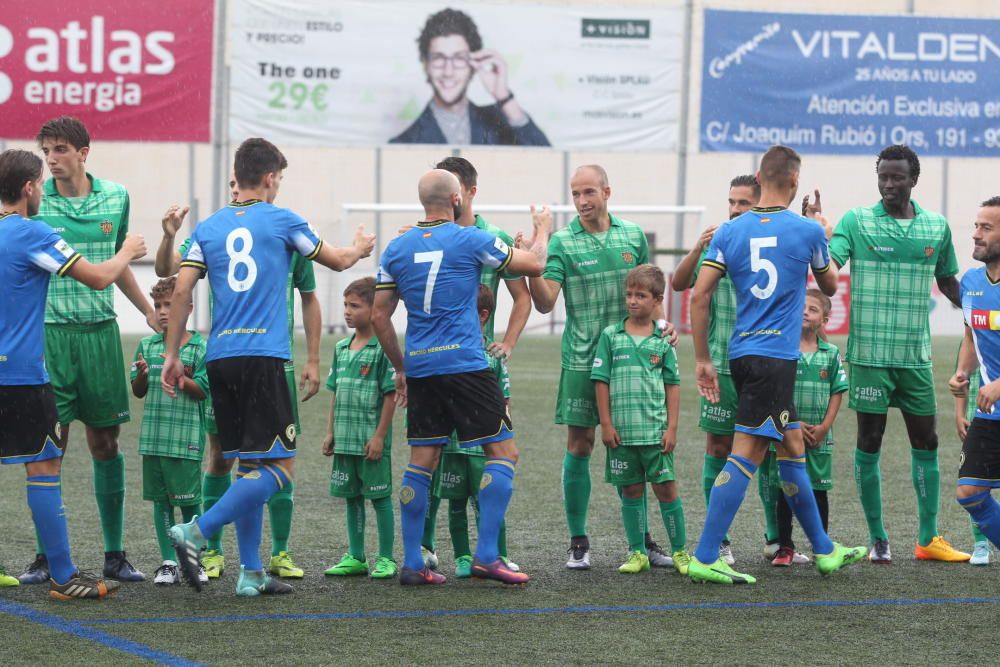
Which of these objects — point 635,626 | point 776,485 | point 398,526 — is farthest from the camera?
point 398,526

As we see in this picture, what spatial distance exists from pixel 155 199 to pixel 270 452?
25.1m

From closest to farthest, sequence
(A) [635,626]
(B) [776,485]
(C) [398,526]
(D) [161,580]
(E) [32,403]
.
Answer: (A) [635,626], (E) [32,403], (D) [161,580], (B) [776,485], (C) [398,526]

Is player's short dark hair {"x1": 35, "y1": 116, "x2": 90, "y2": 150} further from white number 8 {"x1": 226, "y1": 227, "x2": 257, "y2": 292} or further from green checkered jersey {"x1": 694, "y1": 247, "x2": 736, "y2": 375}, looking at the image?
green checkered jersey {"x1": 694, "y1": 247, "x2": 736, "y2": 375}

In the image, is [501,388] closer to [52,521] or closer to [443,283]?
[443,283]

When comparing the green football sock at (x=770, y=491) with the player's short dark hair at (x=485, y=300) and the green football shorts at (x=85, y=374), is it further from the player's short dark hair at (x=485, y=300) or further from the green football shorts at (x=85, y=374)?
the green football shorts at (x=85, y=374)

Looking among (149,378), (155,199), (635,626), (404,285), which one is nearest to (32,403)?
(149,378)

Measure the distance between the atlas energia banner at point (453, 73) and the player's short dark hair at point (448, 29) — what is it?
2cm

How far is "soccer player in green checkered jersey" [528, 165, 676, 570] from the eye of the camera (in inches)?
280

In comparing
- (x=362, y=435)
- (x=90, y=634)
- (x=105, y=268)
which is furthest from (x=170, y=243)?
(x=90, y=634)


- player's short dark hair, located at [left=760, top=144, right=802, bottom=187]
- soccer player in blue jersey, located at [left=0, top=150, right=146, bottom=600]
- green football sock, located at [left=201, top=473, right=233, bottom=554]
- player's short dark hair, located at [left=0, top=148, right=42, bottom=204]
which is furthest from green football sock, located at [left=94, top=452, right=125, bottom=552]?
player's short dark hair, located at [left=760, top=144, right=802, bottom=187]

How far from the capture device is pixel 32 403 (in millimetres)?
5969

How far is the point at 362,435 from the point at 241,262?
3.80 feet

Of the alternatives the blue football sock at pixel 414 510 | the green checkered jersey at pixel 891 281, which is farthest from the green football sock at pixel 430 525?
the green checkered jersey at pixel 891 281

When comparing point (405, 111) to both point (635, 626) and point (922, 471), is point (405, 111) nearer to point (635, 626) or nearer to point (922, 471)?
point (922, 471)
